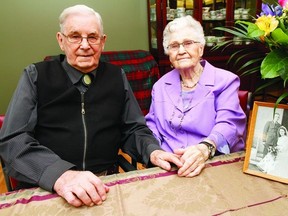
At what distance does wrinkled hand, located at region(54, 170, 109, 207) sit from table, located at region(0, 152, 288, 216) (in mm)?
18

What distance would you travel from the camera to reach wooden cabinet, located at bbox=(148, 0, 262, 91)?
3.03 m

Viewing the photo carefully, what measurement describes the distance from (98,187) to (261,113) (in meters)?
0.58

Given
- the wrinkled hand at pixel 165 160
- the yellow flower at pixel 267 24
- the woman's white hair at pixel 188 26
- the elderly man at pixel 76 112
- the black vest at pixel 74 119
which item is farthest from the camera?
the woman's white hair at pixel 188 26

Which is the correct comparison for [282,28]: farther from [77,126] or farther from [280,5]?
[77,126]

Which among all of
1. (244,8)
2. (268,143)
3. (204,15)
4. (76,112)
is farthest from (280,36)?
(244,8)

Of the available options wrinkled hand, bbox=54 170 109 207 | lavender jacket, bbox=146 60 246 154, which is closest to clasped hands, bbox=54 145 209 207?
wrinkled hand, bbox=54 170 109 207

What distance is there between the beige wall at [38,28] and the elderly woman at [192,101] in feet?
6.24

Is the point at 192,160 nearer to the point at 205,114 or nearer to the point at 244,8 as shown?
the point at 205,114

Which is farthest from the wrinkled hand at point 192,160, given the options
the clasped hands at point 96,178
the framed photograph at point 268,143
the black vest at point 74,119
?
the black vest at point 74,119

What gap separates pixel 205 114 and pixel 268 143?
469 millimetres

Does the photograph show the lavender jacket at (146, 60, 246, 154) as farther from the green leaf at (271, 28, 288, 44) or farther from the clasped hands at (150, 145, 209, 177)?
the green leaf at (271, 28, 288, 44)

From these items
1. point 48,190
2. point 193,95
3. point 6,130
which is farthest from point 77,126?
point 193,95

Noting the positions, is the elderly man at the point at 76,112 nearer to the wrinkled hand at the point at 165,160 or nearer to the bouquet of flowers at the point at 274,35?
the wrinkled hand at the point at 165,160

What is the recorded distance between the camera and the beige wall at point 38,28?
2881 mm
